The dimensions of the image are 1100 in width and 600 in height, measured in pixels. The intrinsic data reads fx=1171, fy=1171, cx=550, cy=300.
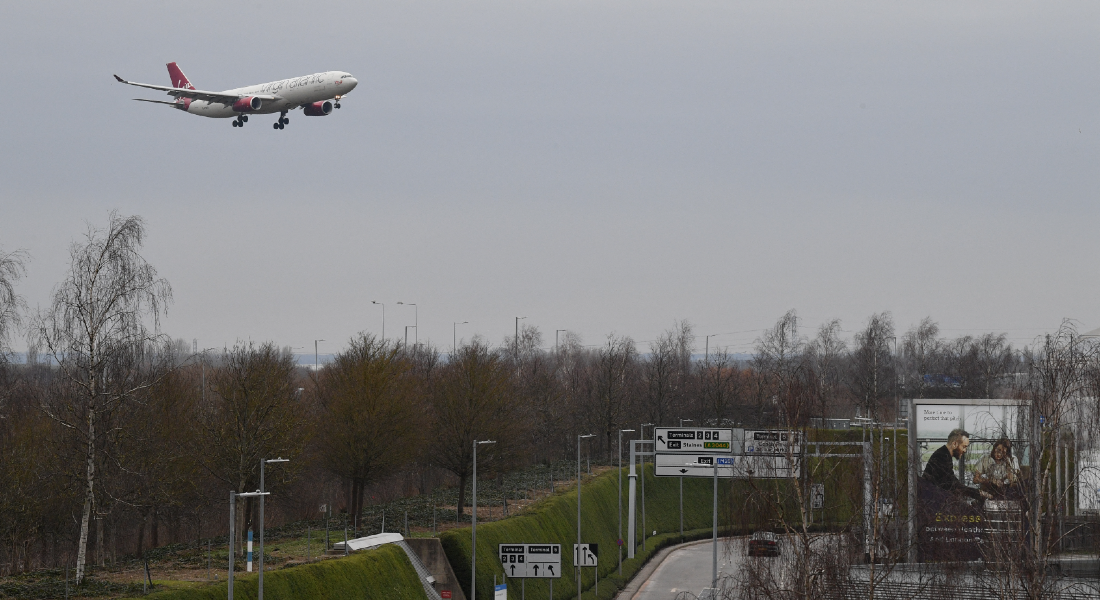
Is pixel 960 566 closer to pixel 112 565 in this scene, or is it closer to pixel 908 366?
pixel 112 565

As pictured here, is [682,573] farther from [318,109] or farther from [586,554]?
[318,109]

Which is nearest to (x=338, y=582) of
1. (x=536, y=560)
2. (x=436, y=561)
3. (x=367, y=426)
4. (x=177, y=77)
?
(x=436, y=561)

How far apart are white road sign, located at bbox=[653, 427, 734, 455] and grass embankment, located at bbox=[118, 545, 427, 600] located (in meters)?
21.7

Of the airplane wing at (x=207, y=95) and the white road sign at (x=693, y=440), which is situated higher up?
the airplane wing at (x=207, y=95)

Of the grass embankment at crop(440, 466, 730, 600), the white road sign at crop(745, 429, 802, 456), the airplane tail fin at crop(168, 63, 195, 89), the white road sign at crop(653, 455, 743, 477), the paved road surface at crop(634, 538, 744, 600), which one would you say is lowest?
the paved road surface at crop(634, 538, 744, 600)

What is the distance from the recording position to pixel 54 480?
147 feet

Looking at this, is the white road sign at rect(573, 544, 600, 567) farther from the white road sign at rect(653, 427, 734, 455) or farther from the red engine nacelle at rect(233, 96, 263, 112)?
the red engine nacelle at rect(233, 96, 263, 112)

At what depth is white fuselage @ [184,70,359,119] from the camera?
6606cm

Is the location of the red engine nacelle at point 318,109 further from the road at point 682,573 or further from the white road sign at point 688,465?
the road at point 682,573

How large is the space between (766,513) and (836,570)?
10.6 feet

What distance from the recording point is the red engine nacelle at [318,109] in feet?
216

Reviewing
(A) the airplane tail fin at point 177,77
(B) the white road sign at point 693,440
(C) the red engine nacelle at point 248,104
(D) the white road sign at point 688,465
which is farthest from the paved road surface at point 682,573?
(A) the airplane tail fin at point 177,77

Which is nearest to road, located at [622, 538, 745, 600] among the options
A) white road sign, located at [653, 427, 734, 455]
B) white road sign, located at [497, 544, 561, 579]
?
white road sign, located at [653, 427, 734, 455]

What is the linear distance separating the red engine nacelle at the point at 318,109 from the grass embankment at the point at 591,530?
82.5 ft
